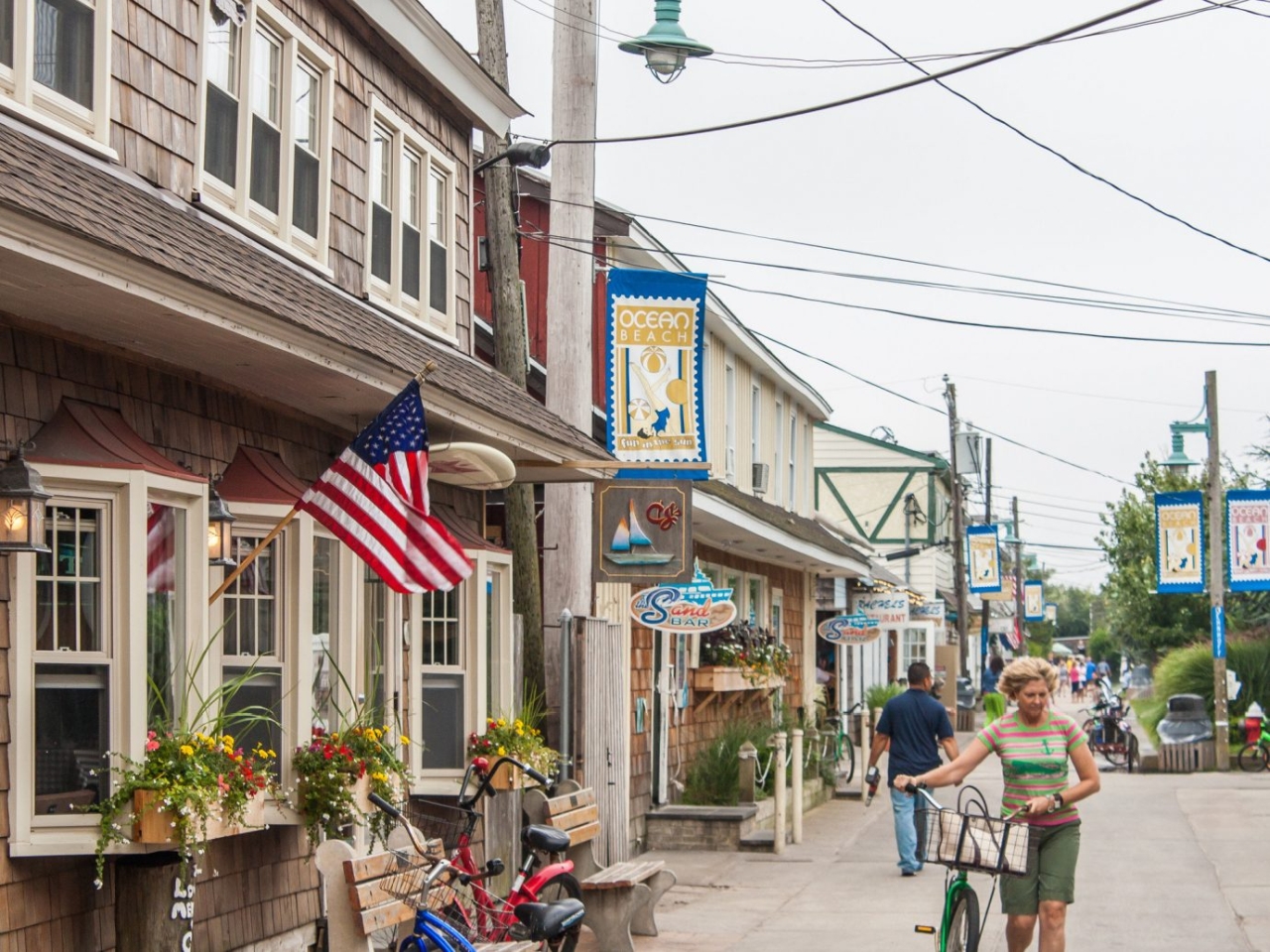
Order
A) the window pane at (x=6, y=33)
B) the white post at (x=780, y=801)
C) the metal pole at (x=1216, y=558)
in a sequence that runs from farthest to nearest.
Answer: the metal pole at (x=1216, y=558)
the white post at (x=780, y=801)
the window pane at (x=6, y=33)

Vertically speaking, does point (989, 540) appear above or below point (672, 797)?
above

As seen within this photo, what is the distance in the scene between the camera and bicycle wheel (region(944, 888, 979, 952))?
9.12 meters

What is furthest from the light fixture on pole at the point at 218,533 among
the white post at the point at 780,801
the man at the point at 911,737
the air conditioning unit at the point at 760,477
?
the air conditioning unit at the point at 760,477

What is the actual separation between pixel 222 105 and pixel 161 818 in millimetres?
4230

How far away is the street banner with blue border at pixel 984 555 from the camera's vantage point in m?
48.1

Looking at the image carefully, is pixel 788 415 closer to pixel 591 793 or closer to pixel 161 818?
pixel 591 793

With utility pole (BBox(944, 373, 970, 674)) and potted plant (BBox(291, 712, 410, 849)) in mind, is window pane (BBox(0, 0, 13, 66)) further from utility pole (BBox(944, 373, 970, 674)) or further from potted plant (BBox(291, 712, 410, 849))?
utility pole (BBox(944, 373, 970, 674))

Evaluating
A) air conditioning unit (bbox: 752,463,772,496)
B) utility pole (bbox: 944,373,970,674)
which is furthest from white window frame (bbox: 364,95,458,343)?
utility pole (bbox: 944,373,970,674)

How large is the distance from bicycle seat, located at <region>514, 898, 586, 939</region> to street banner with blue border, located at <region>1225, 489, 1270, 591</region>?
73.4 ft

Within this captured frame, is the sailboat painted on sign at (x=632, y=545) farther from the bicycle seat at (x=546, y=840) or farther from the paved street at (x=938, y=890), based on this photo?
the bicycle seat at (x=546, y=840)

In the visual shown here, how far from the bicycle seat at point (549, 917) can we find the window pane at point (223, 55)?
15.8ft

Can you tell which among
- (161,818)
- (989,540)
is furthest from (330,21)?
(989,540)

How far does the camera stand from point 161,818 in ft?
25.1

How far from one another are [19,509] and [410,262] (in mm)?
5935
